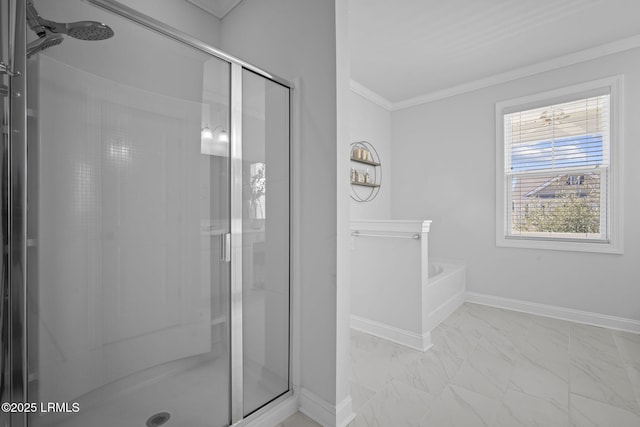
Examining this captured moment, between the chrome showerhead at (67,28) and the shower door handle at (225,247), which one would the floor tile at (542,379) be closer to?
the shower door handle at (225,247)

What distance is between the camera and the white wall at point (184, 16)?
2.00 meters

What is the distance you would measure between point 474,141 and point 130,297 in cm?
366

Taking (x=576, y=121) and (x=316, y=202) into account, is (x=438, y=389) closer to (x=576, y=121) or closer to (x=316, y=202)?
(x=316, y=202)

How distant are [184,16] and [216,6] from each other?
0.26 metres

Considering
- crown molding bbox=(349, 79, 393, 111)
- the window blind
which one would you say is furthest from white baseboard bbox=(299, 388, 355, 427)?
crown molding bbox=(349, 79, 393, 111)

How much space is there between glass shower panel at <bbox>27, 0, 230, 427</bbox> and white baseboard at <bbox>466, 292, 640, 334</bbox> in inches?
120

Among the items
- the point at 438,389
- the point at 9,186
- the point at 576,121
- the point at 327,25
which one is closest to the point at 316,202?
the point at 327,25

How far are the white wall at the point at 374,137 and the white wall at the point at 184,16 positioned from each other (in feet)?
5.35

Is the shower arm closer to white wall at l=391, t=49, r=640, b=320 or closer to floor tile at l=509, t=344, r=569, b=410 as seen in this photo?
floor tile at l=509, t=344, r=569, b=410

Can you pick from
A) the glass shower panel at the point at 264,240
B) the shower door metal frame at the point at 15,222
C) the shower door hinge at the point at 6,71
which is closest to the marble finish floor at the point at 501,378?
the glass shower panel at the point at 264,240

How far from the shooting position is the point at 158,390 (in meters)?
1.22

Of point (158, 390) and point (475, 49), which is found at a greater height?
point (475, 49)

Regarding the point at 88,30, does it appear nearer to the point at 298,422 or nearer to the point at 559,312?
the point at 298,422

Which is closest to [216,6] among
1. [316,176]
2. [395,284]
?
[316,176]
